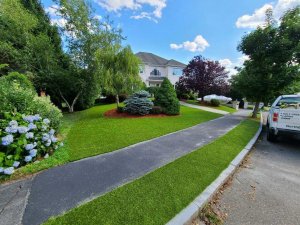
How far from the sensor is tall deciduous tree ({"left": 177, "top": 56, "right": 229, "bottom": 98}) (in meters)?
24.5

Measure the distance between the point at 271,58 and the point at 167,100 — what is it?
8534mm

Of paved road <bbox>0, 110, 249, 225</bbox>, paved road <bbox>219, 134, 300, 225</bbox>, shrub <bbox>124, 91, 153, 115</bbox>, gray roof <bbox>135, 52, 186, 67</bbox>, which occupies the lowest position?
paved road <bbox>219, 134, 300, 225</bbox>

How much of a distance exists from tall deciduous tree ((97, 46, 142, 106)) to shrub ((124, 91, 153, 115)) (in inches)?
38.2

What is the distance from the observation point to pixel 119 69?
1184 cm

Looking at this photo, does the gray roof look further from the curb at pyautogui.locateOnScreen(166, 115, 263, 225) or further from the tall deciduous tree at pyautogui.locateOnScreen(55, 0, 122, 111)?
the curb at pyautogui.locateOnScreen(166, 115, 263, 225)

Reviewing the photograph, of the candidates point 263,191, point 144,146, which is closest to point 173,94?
point 144,146

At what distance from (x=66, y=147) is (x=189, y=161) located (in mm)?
4067

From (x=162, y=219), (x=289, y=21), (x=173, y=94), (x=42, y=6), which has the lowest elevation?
(x=162, y=219)

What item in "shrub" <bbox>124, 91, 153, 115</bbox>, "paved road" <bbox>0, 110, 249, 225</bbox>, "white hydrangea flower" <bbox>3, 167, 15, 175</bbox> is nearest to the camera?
"paved road" <bbox>0, 110, 249, 225</bbox>

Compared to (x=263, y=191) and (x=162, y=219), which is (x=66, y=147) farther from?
(x=263, y=191)

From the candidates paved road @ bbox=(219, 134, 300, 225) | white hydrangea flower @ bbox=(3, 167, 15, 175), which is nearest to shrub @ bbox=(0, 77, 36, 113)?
white hydrangea flower @ bbox=(3, 167, 15, 175)

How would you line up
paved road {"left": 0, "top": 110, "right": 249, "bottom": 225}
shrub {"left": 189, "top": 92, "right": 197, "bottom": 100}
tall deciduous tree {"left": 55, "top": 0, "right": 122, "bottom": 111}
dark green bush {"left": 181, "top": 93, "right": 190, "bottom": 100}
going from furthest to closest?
shrub {"left": 189, "top": 92, "right": 197, "bottom": 100} → dark green bush {"left": 181, "top": 93, "right": 190, "bottom": 100} → tall deciduous tree {"left": 55, "top": 0, "right": 122, "bottom": 111} → paved road {"left": 0, "top": 110, "right": 249, "bottom": 225}

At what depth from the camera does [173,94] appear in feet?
42.9

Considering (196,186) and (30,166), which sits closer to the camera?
(196,186)
